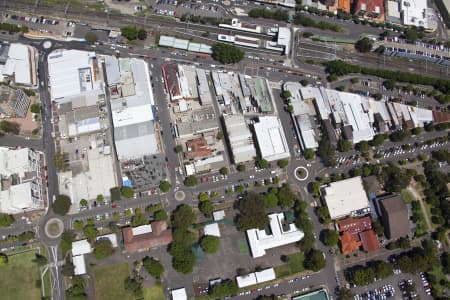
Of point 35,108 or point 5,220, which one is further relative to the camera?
point 35,108

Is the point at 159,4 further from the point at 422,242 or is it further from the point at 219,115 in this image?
the point at 422,242

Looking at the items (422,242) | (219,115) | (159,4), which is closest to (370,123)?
(422,242)

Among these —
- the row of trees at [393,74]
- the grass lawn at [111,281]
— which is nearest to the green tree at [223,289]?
the grass lawn at [111,281]

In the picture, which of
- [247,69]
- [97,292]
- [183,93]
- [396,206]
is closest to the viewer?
[97,292]

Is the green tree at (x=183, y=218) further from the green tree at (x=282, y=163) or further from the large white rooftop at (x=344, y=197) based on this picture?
the large white rooftop at (x=344, y=197)

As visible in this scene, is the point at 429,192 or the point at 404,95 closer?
the point at 429,192

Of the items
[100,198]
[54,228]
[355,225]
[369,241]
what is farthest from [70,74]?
[369,241]

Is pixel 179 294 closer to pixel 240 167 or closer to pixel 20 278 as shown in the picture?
pixel 240 167
